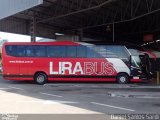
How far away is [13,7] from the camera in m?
28.1

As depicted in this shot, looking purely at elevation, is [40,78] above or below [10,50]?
below

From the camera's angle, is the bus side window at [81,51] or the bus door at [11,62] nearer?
the bus door at [11,62]

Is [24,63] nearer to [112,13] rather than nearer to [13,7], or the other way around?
[13,7]

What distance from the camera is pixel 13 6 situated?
28.0 m

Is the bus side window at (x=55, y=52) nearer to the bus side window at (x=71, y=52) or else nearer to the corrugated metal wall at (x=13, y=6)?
the bus side window at (x=71, y=52)

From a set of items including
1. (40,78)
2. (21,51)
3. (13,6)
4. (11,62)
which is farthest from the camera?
(13,6)

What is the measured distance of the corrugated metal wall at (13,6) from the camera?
83.1 feet

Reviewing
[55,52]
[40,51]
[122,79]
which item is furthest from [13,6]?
[122,79]

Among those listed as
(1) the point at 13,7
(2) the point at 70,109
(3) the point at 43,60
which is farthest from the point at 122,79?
(2) the point at 70,109

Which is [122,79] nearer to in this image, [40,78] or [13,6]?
[40,78]

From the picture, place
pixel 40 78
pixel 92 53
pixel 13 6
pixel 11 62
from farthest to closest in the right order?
1. pixel 13 6
2. pixel 92 53
3. pixel 40 78
4. pixel 11 62

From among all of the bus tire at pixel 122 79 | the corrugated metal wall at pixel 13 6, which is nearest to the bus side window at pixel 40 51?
the corrugated metal wall at pixel 13 6

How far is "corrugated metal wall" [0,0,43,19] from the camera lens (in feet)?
83.1

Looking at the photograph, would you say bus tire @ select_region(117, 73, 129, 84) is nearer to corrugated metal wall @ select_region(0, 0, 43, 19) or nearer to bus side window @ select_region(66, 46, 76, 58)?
bus side window @ select_region(66, 46, 76, 58)
